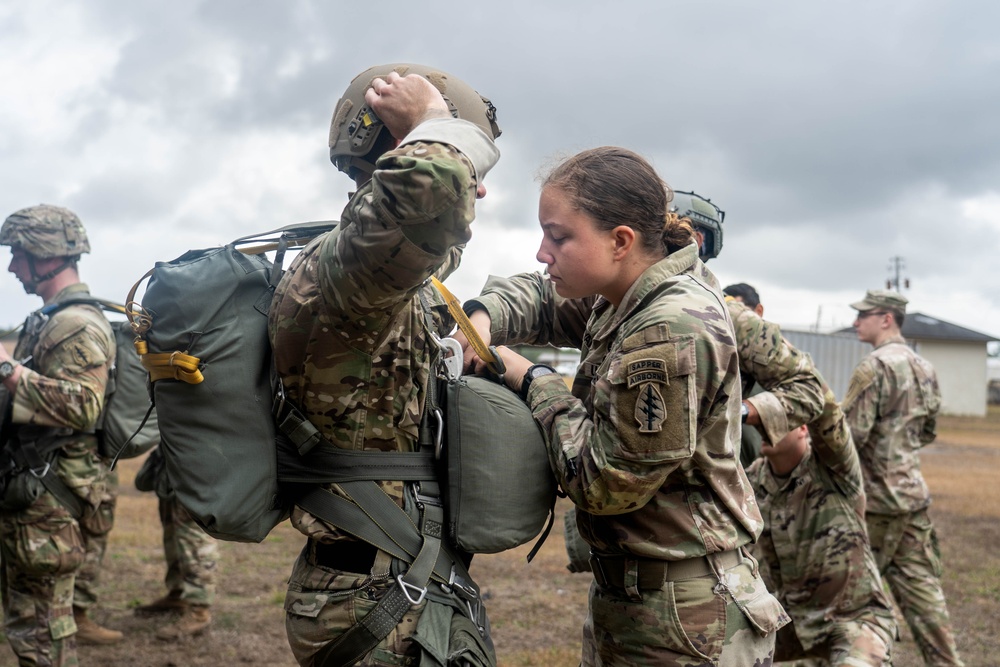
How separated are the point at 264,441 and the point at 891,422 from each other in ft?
19.3

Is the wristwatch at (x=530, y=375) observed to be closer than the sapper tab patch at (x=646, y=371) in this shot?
No

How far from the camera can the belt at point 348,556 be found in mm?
2414

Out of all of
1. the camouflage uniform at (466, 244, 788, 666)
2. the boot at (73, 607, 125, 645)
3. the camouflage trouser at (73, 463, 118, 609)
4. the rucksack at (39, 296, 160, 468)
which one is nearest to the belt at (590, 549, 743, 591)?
the camouflage uniform at (466, 244, 788, 666)

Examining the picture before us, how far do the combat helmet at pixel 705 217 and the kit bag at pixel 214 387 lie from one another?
273cm

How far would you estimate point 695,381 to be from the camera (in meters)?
2.35

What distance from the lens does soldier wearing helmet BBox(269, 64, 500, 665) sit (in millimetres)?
2082

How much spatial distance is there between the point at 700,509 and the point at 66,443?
14.3 ft

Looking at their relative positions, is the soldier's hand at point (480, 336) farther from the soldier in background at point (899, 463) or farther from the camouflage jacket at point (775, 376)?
the soldier in background at point (899, 463)

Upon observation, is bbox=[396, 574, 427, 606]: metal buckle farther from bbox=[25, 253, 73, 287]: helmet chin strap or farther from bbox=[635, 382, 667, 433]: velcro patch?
bbox=[25, 253, 73, 287]: helmet chin strap

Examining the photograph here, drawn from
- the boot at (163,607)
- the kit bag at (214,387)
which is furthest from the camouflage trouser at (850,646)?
the boot at (163,607)

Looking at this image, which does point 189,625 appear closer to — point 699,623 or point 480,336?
point 480,336

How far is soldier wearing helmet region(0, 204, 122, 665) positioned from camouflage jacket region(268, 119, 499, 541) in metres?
3.24

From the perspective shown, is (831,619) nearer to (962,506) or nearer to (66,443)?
(66,443)

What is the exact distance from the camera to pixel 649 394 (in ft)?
7.64
